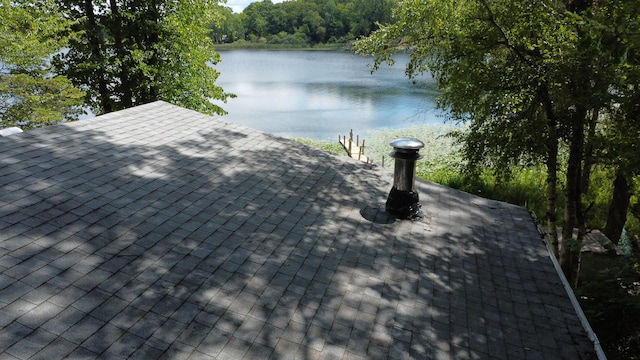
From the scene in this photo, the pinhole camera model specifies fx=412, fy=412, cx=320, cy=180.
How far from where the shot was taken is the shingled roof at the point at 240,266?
3141 mm

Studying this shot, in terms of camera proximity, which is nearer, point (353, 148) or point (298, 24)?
point (353, 148)

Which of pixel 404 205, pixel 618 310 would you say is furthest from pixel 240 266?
pixel 618 310

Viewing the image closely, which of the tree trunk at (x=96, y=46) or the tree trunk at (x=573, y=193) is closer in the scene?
the tree trunk at (x=573, y=193)

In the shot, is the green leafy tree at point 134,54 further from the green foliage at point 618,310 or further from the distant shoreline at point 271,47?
the distant shoreline at point 271,47

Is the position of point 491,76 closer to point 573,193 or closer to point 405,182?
point 573,193

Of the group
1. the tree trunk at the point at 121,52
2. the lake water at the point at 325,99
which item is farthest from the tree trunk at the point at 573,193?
the tree trunk at the point at 121,52

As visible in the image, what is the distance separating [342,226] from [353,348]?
2322 millimetres

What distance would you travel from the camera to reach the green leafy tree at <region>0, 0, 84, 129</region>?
13336 millimetres

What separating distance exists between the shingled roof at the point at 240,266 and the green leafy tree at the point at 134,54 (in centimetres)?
1093

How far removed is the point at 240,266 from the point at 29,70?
1452 centimetres

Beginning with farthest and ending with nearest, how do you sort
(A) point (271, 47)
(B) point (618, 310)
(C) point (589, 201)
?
(A) point (271, 47)
(C) point (589, 201)
(B) point (618, 310)

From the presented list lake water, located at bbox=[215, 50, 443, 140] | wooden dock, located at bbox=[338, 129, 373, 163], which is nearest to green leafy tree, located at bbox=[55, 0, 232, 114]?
wooden dock, located at bbox=[338, 129, 373, 163]

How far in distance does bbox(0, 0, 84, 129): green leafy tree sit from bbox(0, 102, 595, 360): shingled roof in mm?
8631

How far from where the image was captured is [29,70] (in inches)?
563
